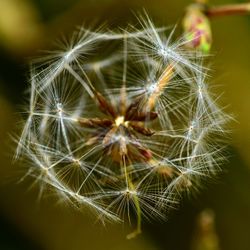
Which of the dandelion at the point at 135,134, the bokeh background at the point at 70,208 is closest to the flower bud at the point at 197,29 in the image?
the dandelion at the point at 135,134

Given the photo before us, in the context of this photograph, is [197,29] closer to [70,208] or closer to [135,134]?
[135,134]

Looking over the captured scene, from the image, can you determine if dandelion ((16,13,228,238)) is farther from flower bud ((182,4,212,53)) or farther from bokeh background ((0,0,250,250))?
bokeh background ((0,0,250,250))

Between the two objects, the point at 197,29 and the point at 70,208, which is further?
the point at 70,208

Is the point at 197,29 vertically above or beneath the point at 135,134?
above

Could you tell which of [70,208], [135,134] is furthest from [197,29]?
[70,208]

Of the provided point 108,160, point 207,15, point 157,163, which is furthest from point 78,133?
point 207,15

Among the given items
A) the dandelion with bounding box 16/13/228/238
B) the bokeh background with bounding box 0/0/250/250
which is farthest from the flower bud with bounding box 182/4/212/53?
the bokeh background with bounding box 0/0/250/250
